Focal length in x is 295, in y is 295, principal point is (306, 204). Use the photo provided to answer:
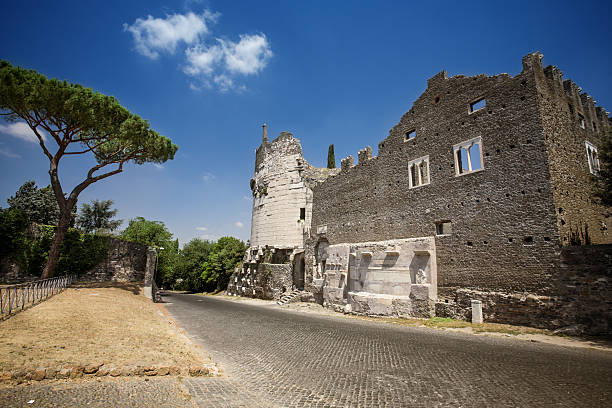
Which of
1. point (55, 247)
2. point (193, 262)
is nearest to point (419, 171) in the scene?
point (55, 247)

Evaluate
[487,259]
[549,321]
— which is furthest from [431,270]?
→ [549,321]

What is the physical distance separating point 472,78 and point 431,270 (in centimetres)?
955

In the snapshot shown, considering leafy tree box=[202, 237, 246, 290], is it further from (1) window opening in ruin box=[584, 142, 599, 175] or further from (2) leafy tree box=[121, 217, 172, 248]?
(1) window opening in ruin box=[584, 142, 599, 175]

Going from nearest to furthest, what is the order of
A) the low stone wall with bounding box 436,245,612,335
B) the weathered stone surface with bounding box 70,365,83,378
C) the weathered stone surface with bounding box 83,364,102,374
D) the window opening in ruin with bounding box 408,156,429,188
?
the weathered stone surface with bounding box 70,365,83,378 < the weathered stone surface with bounding box 83,364,102,374 < the low stone wall with bounding box 436,245,612,335 < the window opening in ruin with bounding box 408,156,429,188

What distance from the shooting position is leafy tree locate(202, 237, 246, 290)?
33.3 m

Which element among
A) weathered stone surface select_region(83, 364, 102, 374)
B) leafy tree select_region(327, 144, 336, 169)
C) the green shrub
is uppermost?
leafy tree select_region(327, 144, 336, 169)

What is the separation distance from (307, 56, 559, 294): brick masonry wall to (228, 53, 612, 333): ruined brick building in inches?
1.8

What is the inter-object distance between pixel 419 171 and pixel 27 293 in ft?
58.7

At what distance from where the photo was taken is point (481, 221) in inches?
506

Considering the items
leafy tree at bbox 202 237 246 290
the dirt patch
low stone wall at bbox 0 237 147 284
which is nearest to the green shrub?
low stone wall at bbox 0 237 147 284

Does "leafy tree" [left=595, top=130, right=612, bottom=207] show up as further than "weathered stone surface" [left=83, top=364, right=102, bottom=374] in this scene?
Yes

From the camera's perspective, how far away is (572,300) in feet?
31.8

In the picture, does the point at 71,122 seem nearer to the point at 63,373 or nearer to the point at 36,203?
the point at 63,373

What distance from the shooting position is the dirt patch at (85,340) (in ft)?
17.3
